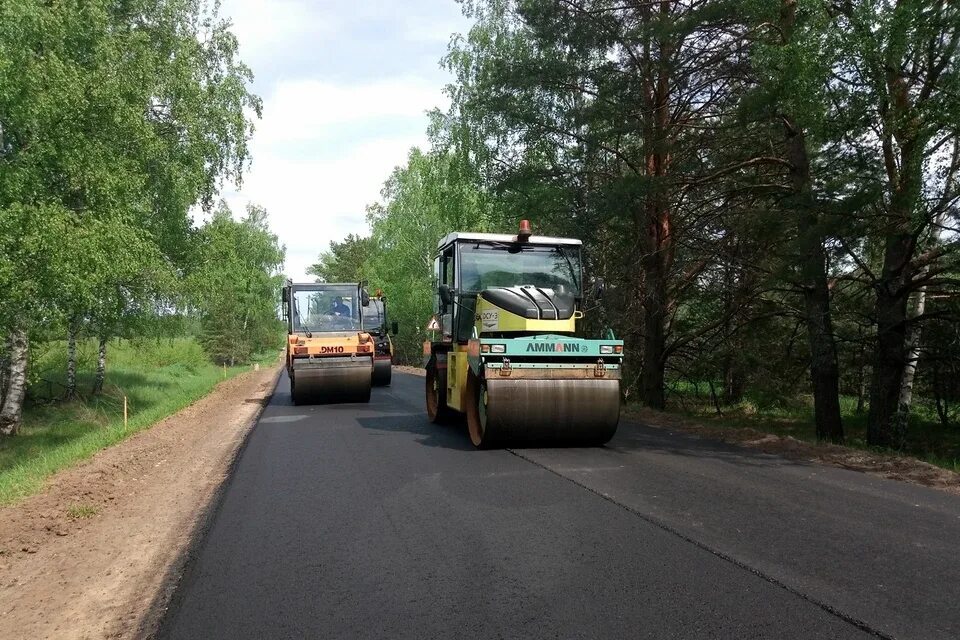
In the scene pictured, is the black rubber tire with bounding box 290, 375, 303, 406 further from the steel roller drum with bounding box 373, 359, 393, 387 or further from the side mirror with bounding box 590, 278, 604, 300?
the side mirror with bounding box 590, 278, 604, 300

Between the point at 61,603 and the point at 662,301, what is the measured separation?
41.6 feet

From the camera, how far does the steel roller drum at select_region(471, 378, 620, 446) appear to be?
838cm

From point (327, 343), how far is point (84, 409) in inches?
483

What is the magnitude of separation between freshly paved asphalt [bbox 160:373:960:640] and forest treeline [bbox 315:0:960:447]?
4160 millimetres

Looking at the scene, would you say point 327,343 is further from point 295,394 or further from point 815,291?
point 815,291

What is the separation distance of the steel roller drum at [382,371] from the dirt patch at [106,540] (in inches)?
413

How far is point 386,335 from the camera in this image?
21969 millimetres

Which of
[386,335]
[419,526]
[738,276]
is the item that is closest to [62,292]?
[386,335]

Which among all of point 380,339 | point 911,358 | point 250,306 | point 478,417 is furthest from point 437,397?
point 250,306

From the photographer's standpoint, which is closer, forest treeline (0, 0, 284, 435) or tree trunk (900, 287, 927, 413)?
tree trunk (900, 287, 927, 413)

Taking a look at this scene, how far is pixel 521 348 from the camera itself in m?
8.43

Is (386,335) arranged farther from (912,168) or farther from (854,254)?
(912,168)

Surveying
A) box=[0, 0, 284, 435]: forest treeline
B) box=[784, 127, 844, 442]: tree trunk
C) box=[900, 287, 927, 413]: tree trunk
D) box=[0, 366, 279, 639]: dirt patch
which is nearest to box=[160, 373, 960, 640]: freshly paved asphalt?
box=[0, 366, 279, 639]: dirt patch

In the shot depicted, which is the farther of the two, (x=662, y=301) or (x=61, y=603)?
(x=662, y=301)
